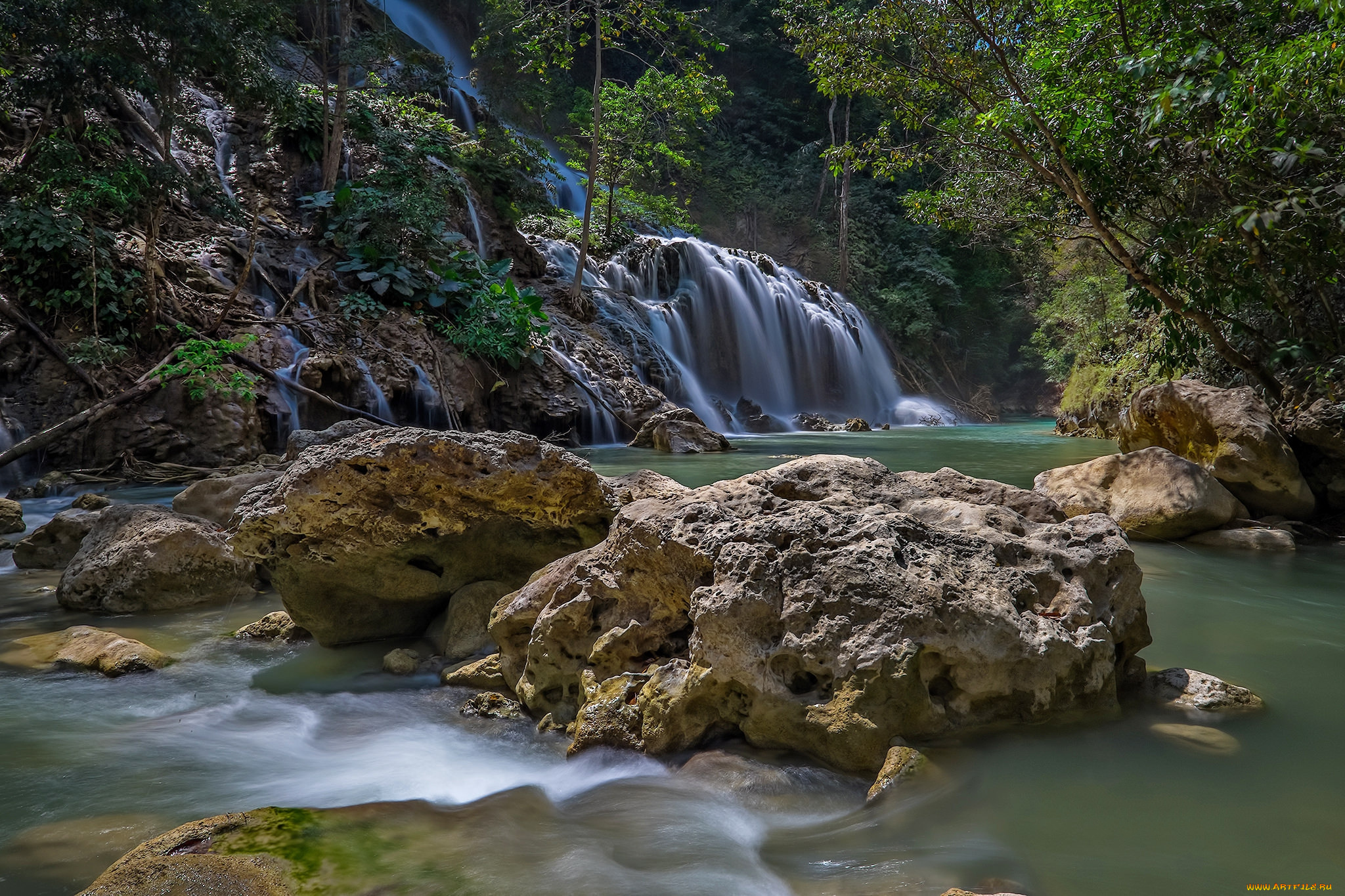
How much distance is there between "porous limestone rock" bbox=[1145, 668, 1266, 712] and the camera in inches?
107

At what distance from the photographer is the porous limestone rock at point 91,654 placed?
11.1ft

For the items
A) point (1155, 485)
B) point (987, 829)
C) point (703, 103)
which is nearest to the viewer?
point (987, 829)

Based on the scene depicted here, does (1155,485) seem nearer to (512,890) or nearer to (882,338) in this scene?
(512,890)

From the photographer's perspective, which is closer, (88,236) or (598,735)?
(598,735)

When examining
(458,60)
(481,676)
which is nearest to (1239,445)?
(481,676)

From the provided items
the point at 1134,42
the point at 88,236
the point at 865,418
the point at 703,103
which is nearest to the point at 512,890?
the point at 1134,42

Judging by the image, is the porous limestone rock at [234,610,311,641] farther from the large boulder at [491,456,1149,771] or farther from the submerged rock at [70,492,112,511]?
the submerged rock at [70,492,112,511]

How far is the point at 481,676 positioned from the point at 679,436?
910 cm

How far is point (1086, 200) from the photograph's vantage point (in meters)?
6.23

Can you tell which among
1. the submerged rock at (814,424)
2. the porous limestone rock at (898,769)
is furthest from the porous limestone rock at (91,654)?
the submerged rock at (814,424)

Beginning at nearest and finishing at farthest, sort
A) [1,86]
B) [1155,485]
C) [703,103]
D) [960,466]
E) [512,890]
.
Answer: [512,890]
[1155,485]
[1,86]
[960,466]
[703,103]

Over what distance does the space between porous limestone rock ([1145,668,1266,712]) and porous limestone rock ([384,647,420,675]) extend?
120 inches

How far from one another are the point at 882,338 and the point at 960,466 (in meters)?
18.4

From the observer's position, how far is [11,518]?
5992 millimetres
